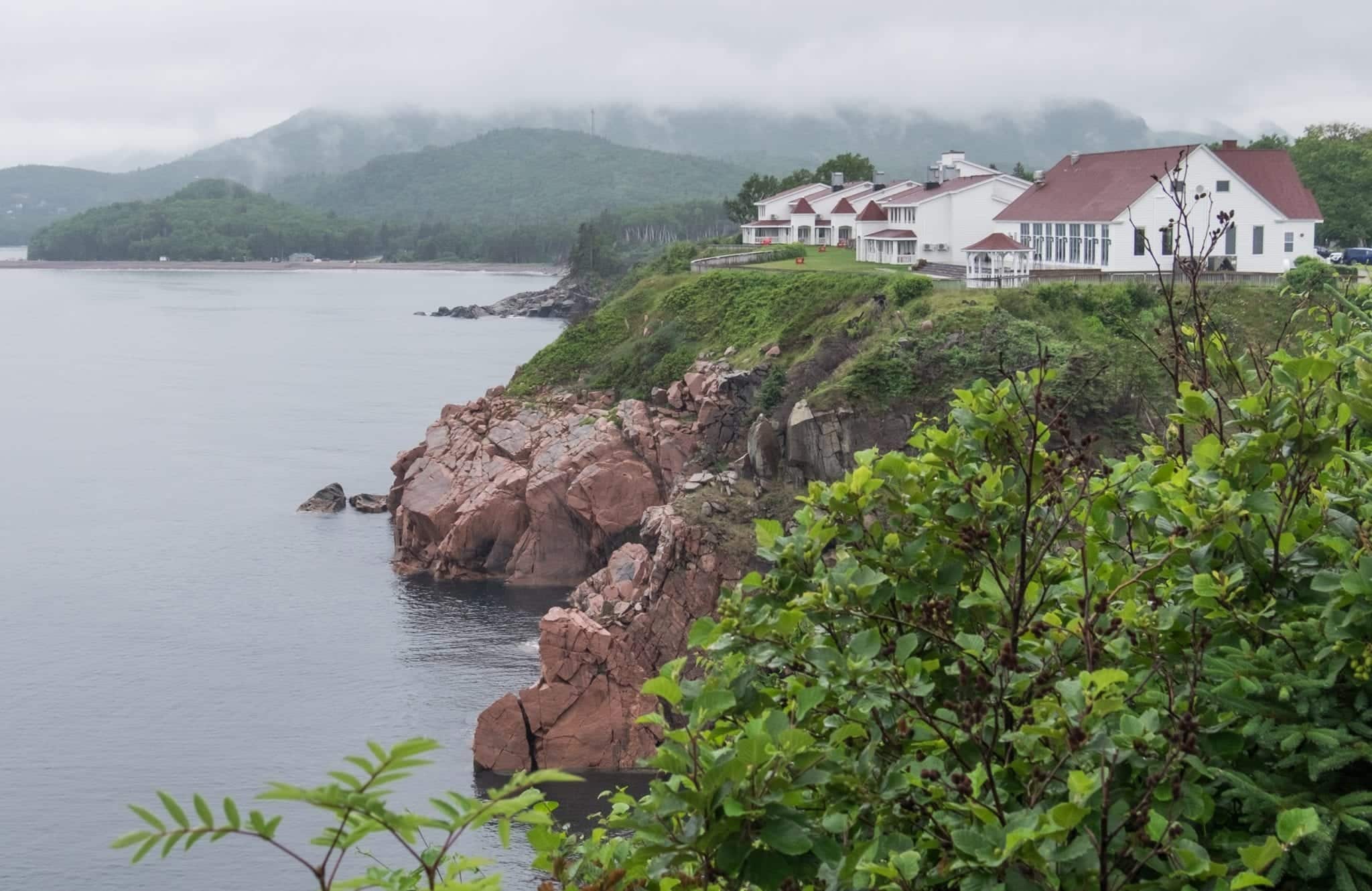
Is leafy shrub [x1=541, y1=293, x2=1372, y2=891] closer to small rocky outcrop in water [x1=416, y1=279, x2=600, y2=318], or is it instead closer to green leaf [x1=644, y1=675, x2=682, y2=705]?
green leaf [x1=644, y1=675, x2=682, y2=705]

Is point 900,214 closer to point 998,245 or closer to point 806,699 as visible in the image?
point 998,245

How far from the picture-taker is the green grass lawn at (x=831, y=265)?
67188mm

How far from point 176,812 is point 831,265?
6979 cm

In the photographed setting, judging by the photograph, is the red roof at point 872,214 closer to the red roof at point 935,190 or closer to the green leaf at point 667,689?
the red roof at point 935,190

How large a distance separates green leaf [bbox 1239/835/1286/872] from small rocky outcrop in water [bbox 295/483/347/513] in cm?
6031

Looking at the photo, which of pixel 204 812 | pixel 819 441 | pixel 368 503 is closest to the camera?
pixel 204 812

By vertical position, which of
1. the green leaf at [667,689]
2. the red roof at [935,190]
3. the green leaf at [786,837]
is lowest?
the green leaf at [786,837]

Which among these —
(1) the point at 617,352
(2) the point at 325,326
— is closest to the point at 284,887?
(1) the point at 617,352

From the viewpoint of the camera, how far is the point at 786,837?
5824 mm

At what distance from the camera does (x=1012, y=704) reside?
666cm

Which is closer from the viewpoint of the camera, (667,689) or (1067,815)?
(1067,815)

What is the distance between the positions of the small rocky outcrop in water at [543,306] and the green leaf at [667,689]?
458 feet

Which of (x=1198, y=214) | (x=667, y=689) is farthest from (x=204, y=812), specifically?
(x=1198, y=214)

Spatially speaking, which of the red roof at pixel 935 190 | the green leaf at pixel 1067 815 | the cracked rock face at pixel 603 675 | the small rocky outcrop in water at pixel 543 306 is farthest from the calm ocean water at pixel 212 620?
the small rocky outcrop in water at pixel 543 306
